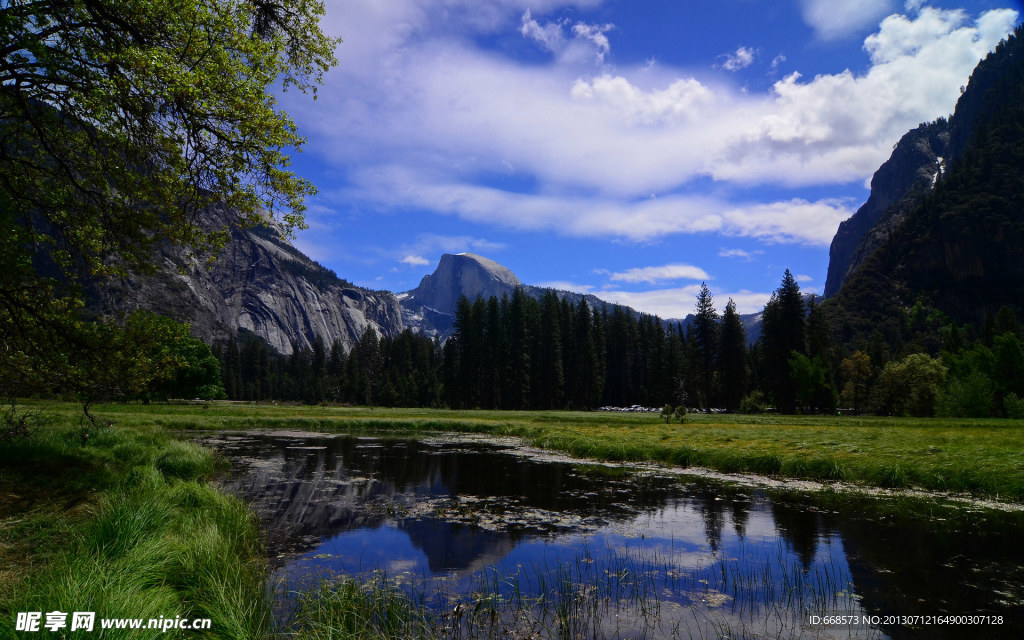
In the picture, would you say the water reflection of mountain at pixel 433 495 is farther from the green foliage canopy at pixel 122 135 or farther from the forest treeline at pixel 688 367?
the forest treeline at pixel 688 367

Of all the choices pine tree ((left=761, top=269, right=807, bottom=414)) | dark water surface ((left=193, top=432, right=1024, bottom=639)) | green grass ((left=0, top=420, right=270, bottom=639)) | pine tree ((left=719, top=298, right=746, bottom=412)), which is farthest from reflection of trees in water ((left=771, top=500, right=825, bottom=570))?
pine tree ((left=719, top=298, right=746, bottom=412))

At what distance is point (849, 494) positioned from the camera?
17.7 m

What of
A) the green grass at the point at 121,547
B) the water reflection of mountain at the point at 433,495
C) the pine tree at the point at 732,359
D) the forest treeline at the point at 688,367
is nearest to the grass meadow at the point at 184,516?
the green grass at the point at 121,547

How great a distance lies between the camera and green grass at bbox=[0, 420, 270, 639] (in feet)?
16.9

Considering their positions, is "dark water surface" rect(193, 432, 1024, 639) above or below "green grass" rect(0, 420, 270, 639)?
below

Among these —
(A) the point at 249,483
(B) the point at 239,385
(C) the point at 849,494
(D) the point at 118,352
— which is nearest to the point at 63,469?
(D) the point at 118,352

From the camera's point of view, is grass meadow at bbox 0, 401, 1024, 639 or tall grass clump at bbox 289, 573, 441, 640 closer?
grass meadow at bbox 0, 401, 1024, 639

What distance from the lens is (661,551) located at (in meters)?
11.3

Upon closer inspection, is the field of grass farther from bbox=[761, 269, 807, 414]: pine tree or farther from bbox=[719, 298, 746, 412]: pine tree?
bbox=[719, 298, 746, 412]: pine tree

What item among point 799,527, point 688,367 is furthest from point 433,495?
point 688,367

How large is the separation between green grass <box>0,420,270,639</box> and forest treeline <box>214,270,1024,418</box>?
74.4m

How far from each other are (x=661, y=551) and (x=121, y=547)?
1071 cm

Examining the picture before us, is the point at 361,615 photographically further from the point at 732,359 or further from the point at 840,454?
the point at 732,359

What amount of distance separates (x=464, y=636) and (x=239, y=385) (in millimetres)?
170267
